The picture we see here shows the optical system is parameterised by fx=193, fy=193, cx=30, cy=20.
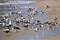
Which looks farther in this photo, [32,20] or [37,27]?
[32,20]

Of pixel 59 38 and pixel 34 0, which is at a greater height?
pixel 34 0

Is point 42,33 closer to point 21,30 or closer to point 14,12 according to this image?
point 21,30

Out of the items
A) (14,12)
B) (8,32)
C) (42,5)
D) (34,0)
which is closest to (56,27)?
(8,32)

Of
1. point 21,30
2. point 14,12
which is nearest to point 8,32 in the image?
point 21,30

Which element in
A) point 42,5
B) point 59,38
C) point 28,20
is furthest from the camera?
point 42,5

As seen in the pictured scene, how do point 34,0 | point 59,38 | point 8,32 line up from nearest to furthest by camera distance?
point 59,38 → point 8,32 → point 34,0

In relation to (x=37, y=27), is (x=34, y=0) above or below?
above

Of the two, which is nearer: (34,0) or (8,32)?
(8,32)

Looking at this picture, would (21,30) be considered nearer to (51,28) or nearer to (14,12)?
(51,28)

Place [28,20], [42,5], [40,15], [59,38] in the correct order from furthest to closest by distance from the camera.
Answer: [42,5] → [40,15] → [28,20] → [59,38]
